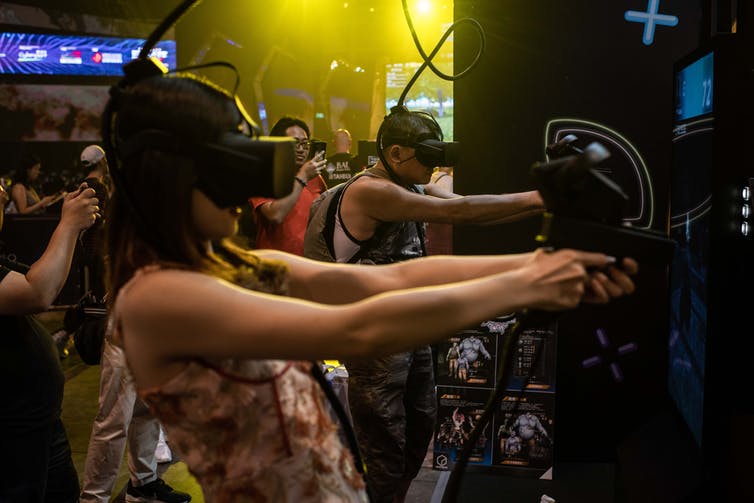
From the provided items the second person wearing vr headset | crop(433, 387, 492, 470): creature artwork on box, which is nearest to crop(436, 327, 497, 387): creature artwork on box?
crop(433, 387, 492, 470): creature artwork on box

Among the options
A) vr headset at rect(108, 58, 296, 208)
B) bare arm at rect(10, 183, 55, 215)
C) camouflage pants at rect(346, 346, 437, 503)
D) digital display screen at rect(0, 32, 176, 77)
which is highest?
digital display screen at rect(0, 32, 176, 77)

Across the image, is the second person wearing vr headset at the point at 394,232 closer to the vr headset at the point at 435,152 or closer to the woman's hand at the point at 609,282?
the vr headset at the point at 435,152

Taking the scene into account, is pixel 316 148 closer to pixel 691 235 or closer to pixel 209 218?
pixel 691 235

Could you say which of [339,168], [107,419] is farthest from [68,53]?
[107,419]

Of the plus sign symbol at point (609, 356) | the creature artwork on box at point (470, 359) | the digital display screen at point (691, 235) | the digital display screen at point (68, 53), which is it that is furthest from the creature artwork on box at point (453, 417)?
the digital display screen at point (68, 53)

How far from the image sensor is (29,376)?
243 cm

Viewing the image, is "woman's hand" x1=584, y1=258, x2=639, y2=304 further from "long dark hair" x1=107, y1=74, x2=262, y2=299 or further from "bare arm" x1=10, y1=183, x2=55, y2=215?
"bare arm" x1=10, y1=183, x2=55, y2=215

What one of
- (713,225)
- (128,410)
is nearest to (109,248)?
(713,225)

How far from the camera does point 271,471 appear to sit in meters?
1.25

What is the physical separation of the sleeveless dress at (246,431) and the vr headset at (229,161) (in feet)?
0.66

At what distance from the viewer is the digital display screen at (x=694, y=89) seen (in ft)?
8.36

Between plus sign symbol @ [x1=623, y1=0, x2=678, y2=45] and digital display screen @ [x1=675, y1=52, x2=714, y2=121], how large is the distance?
648 mm

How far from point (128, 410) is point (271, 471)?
2.42m

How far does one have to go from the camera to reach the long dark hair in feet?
3.91
